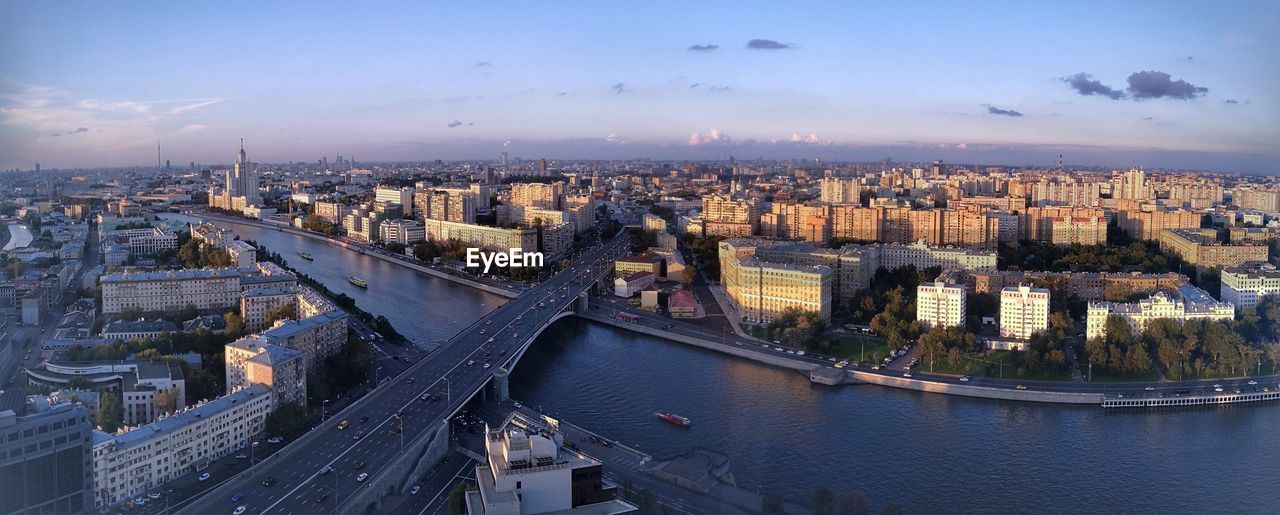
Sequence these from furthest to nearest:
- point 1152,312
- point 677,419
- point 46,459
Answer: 1. point 1152,312
2. point 677,419
3. point 46,459

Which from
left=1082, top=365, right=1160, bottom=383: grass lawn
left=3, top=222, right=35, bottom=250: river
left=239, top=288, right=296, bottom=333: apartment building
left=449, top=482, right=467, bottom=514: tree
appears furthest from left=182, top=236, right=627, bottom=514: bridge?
left=1082, top=365, right=1160, bottom=383: grass lawn

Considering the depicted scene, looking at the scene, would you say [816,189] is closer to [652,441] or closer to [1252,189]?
[1252,189]

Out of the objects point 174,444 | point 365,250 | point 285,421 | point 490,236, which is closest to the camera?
point 174,444

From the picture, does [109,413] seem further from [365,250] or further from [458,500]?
[365,250]

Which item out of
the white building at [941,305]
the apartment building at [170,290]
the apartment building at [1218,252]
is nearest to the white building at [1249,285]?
the apartment building at [1218,252]

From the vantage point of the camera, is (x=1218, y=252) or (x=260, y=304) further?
(x=1218, y=252)

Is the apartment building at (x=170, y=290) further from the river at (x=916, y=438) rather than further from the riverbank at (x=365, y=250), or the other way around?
the riverbank at (x=365, y=250)

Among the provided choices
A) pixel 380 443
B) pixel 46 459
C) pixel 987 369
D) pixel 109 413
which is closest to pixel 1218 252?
pixel 987 369

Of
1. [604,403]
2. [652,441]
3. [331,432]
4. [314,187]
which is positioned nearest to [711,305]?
[604,403]
